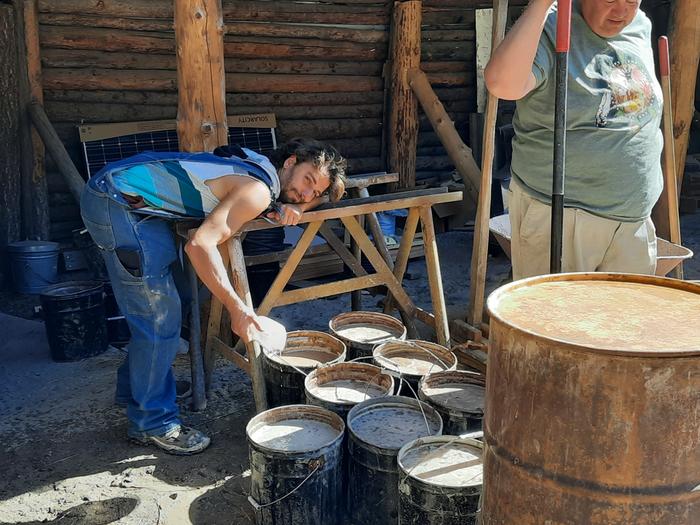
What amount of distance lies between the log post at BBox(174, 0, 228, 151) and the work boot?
5.55 feet

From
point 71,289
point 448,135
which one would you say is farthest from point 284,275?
point 448,135

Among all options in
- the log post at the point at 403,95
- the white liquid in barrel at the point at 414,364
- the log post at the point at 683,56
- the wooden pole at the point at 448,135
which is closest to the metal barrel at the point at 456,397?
the white liquid in barrel at the point at 414,364

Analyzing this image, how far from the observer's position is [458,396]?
3.51 metres

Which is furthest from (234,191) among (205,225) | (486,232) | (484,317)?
(484,317)

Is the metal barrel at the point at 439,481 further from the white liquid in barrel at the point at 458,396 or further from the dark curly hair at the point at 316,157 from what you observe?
the dark curly hair at the point at 316,157

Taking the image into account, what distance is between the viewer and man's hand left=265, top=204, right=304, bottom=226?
3867mm

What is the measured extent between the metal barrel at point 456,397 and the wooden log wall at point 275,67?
17.0 feet

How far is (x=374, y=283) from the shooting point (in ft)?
15.3

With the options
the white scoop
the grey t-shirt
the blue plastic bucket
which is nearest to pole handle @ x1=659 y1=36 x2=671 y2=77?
the grey t-shirt

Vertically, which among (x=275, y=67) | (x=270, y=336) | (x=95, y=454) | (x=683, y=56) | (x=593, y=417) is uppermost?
(x=275, y=67)

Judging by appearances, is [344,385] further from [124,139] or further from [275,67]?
[275,67]

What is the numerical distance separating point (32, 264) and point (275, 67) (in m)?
3.36

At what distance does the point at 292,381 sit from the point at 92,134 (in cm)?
455

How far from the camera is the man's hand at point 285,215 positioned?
3867mm
